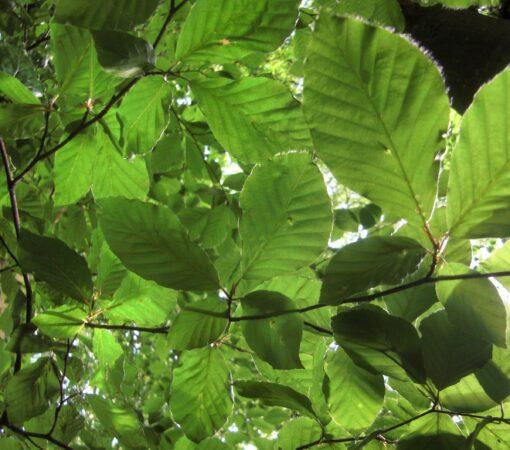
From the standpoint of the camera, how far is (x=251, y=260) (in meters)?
0.56

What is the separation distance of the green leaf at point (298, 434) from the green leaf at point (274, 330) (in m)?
0.28

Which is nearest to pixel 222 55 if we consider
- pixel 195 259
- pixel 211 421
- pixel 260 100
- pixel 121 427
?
pixel 260 100

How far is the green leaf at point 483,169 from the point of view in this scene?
1.23 feet

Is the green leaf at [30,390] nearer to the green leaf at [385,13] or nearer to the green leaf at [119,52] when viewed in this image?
the green leaf at [119,52]

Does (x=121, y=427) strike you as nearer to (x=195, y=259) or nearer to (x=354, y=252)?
(x=195, y=259)

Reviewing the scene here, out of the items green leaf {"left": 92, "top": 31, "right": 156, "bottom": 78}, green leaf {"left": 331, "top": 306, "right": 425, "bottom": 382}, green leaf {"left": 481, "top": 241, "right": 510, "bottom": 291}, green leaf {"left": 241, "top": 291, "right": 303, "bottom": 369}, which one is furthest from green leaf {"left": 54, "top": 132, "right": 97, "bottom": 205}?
green leaf {"left": 481, "top": 241, "right": 510, "bottom": 291}

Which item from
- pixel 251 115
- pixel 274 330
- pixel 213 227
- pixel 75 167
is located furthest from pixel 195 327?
pixel 213 227

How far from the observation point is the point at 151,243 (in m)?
0.53

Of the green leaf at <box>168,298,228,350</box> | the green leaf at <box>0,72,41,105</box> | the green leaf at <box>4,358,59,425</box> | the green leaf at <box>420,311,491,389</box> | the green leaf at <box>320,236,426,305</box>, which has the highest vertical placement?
the green leaf at <box>0,72,41,105</box>

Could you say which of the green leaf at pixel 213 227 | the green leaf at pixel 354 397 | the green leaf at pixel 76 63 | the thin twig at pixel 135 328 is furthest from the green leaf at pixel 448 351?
the green leaf at pixel 213 227

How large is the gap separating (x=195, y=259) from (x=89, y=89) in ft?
1.32

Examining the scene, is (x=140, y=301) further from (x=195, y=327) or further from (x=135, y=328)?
(x=195, y=327)

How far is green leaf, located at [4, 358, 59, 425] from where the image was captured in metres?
0.78

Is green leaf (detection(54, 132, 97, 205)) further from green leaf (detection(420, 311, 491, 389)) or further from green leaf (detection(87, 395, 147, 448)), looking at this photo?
green leaf (detection(420, 311, 491, 389))
